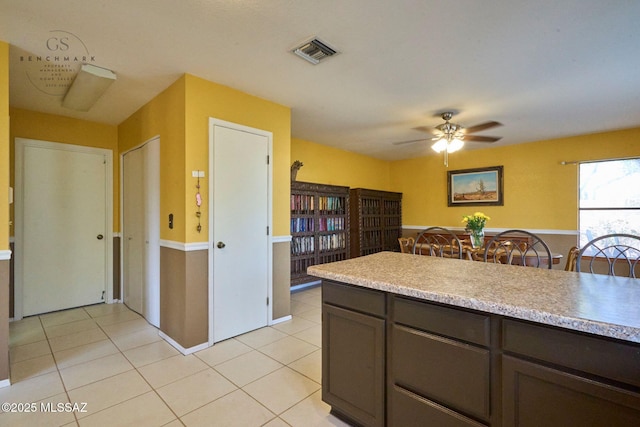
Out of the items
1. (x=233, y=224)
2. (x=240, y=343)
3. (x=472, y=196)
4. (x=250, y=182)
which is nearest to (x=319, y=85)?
(x=250, y=182)

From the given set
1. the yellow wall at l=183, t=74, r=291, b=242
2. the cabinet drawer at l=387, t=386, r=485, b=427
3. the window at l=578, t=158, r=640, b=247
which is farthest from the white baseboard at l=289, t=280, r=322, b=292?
the window at l=578, t=158, r=640, b=247

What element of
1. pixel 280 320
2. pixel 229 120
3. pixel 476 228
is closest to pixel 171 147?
pixel 229 120

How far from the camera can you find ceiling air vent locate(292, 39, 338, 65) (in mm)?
2068

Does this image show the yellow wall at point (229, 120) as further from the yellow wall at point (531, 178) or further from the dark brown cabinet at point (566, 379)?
the yellow wall at point (531, 178)

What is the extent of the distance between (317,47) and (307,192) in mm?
2482

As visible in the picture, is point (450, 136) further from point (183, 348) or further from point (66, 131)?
point (66, 131)

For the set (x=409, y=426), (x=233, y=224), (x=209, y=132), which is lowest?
(x=409, y=426)

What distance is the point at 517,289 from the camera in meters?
1.27

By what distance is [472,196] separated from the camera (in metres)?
5.46

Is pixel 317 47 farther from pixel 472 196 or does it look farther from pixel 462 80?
pixel 472 196

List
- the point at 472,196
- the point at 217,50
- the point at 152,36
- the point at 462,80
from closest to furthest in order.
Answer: the point at 152,36 → the point at 217,50 → the point at 462,80 → the point at 472,196

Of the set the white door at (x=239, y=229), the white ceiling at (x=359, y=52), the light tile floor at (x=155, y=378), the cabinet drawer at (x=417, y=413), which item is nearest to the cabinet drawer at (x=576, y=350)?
the cabinet drawer at (x=417, y=413)

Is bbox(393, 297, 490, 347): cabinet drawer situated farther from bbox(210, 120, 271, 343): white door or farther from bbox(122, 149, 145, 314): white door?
bbox(122, 149, 145, 314): white door

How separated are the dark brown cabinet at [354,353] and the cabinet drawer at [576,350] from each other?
1.87 ft
